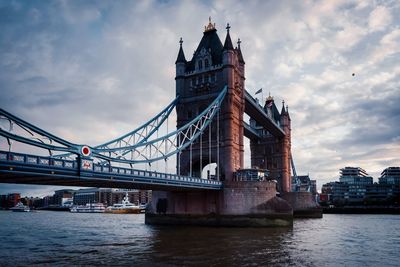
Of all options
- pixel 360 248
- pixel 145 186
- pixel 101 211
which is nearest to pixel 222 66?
pixel 145 186

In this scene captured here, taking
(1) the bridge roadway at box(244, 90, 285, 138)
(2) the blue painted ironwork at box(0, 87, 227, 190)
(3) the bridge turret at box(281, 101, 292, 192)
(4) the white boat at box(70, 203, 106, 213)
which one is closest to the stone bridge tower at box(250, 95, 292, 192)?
(3) the bridge turret at box(281, 101, 292, 192)

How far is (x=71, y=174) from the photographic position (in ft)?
85.9

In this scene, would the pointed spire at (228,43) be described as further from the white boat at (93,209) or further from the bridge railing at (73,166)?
the white boat at (93,209)

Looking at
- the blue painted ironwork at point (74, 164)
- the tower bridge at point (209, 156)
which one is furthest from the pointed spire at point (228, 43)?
the blue painted ironwork at point (74, 164)

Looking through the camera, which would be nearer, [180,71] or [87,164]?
[87,164]

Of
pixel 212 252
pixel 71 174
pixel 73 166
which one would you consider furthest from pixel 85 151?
pixel 212 252

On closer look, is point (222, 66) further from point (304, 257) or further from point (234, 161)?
point (304, 257)

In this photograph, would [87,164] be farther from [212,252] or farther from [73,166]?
[212,252]

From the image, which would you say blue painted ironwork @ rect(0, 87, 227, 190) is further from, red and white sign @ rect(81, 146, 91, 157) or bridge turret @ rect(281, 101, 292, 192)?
bridge turret @ rect(281, 101, 292, 192)

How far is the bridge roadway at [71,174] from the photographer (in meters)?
Answer: 22.5

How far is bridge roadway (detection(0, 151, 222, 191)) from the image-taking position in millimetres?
22484

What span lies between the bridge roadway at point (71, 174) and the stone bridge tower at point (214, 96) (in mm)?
12409

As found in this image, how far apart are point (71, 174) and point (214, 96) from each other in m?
27.5

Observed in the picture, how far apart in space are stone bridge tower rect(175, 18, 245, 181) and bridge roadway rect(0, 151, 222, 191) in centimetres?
1241
